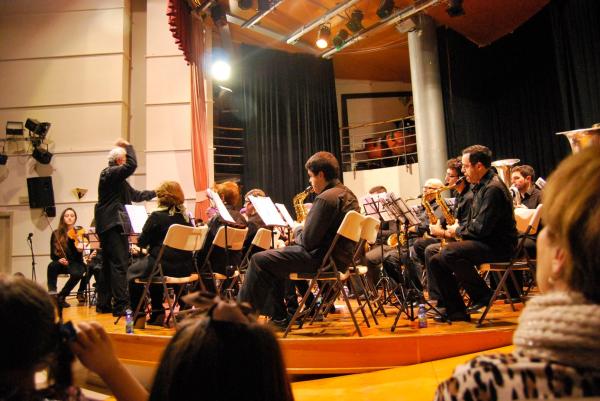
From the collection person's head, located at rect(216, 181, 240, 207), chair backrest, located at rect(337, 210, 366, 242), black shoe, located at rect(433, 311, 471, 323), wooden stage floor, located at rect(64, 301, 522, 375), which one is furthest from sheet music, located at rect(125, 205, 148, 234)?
black shoe, located at rect(433, 311, 471, 323)

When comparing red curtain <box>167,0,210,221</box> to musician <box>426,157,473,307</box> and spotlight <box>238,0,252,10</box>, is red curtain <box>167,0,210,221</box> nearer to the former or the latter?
spotlight <box>238,0,252,10</box>

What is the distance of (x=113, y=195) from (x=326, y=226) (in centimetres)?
271

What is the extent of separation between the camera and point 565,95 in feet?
24.8

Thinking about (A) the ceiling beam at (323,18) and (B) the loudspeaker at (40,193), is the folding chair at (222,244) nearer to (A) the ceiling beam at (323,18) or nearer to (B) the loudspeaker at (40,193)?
(A) the ceiling beam at (323,18)

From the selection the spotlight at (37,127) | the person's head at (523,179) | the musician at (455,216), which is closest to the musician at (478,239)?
the musician at (455,216)

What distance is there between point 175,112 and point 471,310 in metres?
6.11

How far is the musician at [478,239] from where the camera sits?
3.85 meters

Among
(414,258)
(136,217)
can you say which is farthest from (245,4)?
(414,258)

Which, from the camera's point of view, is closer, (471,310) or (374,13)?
(471,310)

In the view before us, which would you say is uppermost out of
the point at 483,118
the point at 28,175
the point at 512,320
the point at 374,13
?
the point at 374,13

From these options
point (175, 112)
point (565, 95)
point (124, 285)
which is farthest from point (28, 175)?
point (565, 95)

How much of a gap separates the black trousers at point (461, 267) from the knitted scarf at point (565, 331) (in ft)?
10.3

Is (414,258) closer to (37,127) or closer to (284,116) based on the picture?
(284,116)

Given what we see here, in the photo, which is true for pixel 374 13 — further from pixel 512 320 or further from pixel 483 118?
pixel 512 320
